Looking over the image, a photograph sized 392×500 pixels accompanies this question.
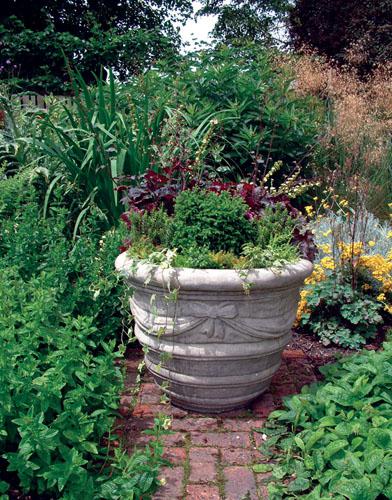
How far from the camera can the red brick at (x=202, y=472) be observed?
246 centimetres

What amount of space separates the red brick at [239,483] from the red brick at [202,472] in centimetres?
6

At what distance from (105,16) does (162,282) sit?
1545 cm

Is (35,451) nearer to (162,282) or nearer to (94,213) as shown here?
(162,282)

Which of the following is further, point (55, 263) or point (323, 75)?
point (323, 75)

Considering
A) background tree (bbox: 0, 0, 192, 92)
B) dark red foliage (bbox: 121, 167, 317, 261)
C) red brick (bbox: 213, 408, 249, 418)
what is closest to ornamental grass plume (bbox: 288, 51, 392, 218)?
dark red foliage (bbox: 121, 167, 317, 261)

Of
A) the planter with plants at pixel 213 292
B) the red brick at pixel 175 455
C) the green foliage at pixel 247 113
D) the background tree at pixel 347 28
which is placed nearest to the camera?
the red brick at pixel 175 455

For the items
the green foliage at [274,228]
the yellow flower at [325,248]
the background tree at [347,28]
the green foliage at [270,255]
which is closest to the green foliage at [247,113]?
the yellow flower at [325,248]

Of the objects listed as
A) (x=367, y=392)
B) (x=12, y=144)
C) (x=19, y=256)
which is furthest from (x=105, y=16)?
(x=367, y=392)

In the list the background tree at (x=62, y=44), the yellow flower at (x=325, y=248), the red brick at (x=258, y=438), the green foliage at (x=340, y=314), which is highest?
the background tree at (x=62, y=44)

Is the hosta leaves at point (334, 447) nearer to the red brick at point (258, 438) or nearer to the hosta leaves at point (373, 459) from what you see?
the hosta leaves at point (373, 459)

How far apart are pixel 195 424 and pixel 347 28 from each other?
1516 centimetres

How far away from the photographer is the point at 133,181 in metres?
4.50

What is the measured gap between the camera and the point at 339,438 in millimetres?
2438

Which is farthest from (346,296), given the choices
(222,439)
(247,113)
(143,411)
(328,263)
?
(247,113)
